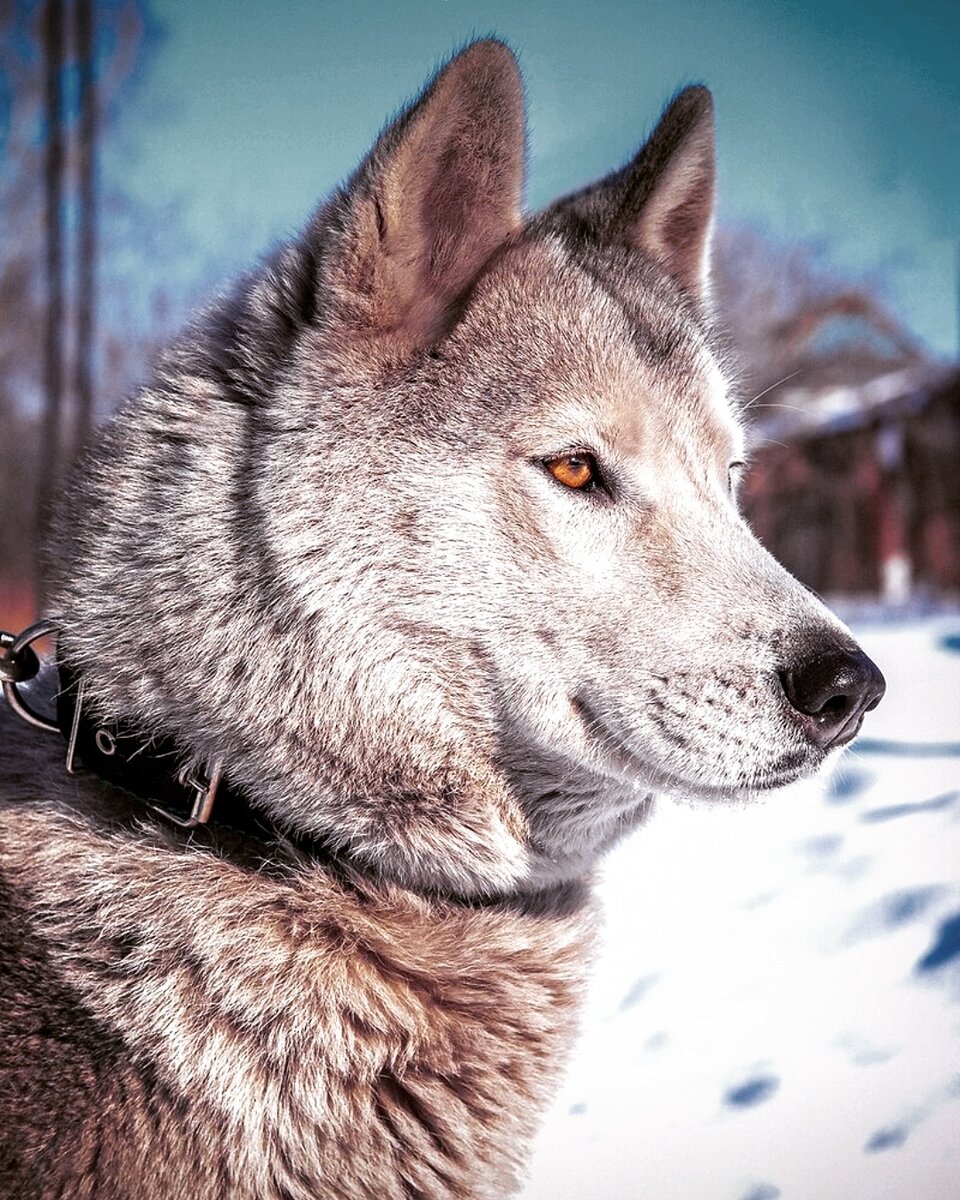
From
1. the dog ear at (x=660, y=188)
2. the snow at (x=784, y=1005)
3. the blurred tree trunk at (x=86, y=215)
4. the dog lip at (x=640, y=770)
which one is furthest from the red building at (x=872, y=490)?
the dog lip at (x=640, y=770)

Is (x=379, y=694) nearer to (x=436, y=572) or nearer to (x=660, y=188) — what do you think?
(x=436, y=572)

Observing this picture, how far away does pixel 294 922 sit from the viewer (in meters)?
1.99

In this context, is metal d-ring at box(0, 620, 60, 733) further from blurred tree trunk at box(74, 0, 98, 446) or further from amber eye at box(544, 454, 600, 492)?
blurred tree trunk at box(74, 0, 98, 446)

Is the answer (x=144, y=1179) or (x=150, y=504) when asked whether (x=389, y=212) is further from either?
(x=144, y=1179)

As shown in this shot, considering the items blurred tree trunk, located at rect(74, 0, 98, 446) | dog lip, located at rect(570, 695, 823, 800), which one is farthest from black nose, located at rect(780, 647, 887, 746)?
blurred tree trunk, located at rect(74, 0, 98, 446)

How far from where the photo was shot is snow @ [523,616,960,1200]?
7.80ft

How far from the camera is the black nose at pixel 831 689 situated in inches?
74.2

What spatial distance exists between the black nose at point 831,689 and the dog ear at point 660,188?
1.19 metres

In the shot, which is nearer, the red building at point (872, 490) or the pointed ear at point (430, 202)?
the pointed ear at point (430, 202)

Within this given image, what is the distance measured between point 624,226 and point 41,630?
1605 mm

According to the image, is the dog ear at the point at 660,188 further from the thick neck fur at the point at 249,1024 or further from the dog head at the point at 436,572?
the thick neck fur at the point at 249,1024

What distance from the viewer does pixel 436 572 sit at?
78.9 inches

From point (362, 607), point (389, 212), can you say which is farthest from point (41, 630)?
point (389, 212)

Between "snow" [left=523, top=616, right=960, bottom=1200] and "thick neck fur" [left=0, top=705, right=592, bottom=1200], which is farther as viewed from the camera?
"snow" [left=523, top=616, right=960, bottom=1200]
